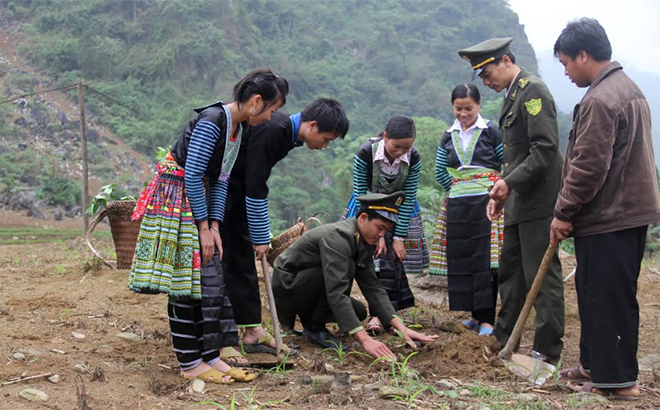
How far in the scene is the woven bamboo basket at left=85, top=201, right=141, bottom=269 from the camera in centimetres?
549

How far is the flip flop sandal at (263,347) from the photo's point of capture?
Answer: 3.99m

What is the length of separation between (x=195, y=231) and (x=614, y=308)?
203 centimetres

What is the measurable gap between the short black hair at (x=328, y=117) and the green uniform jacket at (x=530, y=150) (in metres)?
0.98

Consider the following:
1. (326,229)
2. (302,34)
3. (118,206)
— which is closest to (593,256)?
(326,229)

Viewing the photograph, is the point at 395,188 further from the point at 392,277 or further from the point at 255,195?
the point at 255,195

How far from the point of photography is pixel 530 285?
12.7ft

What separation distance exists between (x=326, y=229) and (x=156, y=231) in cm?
127

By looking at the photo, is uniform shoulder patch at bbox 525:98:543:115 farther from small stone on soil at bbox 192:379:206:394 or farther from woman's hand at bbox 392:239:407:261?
small stone on soil at bbox 192:379:206:394

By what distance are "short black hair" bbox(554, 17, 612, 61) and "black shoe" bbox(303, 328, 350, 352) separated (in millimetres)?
2194

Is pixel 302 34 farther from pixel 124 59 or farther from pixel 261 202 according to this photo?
pixel 261 202

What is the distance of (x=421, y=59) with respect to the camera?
190ft

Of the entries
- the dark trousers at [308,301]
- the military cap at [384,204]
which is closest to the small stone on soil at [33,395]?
the dark trousers at [308,301]

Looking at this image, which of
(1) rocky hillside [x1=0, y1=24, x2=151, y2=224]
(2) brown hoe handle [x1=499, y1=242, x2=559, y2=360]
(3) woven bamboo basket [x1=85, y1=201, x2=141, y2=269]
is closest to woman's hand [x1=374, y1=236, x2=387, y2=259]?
(2) brown hoe handle [x1=499, y1=242, x2=559, y2=360]

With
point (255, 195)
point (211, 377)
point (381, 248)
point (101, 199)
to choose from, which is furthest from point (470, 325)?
point (101, 199)
